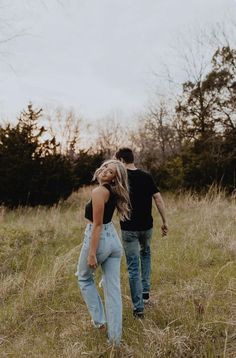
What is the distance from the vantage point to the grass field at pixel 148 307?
3.39 m

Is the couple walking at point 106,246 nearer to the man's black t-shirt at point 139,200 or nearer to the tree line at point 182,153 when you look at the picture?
the man's black t-shirt at point 139,200

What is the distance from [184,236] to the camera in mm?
7406

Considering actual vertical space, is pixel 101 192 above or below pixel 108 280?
above

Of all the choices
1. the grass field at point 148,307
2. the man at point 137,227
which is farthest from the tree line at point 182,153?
the man at point 137,227

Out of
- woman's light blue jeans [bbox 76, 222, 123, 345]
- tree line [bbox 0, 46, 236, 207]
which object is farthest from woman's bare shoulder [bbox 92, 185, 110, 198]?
tree line [bbox 0, 46, 236, 207]

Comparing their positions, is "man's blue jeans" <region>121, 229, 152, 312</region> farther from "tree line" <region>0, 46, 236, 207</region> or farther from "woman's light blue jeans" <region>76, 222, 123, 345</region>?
"tree line" <region>0, 46, 236, 207</region>

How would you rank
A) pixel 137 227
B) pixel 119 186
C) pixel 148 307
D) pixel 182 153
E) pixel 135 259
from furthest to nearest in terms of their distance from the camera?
1. pixel 182 153
2. pixel 148 307
3. pixel 137 227
4. pixel 135 259
5. pixel 119 186

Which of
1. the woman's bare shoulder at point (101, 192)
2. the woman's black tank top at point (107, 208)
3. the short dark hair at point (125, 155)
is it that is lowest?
the woman's black tank top at point (107, 208)

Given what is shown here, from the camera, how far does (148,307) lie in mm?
4480

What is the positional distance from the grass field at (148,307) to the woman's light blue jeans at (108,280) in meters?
0.18

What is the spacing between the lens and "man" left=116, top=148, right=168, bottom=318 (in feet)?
13.9

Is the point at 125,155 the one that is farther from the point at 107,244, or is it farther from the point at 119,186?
the point at 107,244

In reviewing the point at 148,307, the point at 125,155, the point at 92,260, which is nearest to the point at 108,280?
the point at 92,260

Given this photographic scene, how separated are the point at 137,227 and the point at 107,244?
33.9 inches
